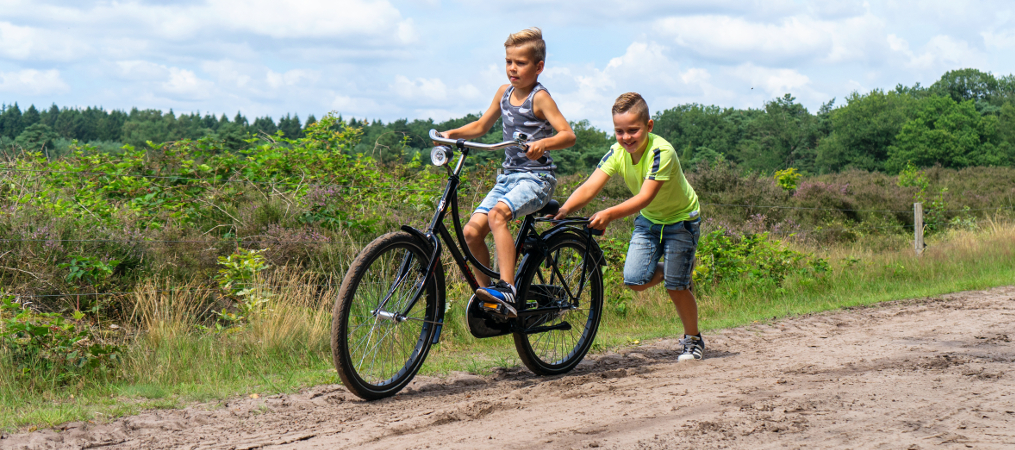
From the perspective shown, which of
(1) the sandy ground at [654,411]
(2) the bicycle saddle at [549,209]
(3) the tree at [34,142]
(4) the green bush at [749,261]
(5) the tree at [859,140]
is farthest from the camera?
(5) the tree at [859,140]

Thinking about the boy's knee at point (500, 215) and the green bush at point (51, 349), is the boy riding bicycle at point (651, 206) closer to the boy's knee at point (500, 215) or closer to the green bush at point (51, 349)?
the boy's knee at point (500, 215)

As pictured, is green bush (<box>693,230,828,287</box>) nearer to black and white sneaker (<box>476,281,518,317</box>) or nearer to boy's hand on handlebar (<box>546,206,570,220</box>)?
boy's hand on handlebar (<box>546,206,570,220</box>)

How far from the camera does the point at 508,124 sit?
16.3 ft

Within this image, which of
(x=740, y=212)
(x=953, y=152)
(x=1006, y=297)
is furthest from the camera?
(x=953, y=152)

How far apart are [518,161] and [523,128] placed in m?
0.21

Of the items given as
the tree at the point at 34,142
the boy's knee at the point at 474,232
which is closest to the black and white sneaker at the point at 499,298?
the boy's knee at the point at 474,232

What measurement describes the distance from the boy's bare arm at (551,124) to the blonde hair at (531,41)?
0.23 meters

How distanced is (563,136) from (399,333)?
151 cm

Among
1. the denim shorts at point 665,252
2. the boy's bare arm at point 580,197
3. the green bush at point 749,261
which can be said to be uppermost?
the boy's bare arm at point 580,197

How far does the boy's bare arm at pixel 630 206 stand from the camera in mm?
4957

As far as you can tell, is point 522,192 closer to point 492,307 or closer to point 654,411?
point 492,307

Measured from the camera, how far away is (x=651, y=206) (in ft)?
17.8

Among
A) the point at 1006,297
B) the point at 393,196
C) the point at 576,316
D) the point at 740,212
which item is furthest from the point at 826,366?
the point at 740,212

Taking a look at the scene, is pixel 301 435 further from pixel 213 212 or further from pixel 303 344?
pixel 213 212
